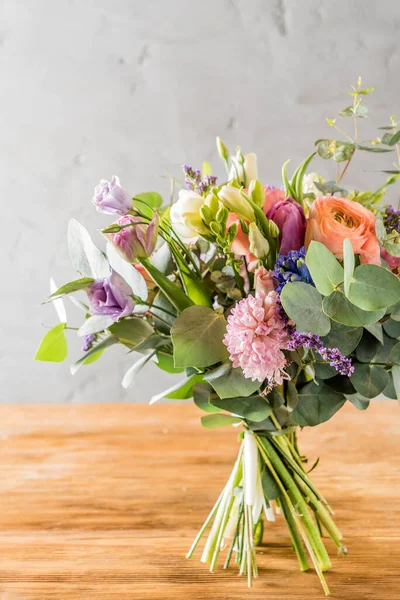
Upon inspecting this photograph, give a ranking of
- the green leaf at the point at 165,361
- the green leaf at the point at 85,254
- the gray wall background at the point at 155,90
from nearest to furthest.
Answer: the green leaf at the point at 85,254 → the green leaf at the point at 165,361 → the gray wall background at the point at 155,90

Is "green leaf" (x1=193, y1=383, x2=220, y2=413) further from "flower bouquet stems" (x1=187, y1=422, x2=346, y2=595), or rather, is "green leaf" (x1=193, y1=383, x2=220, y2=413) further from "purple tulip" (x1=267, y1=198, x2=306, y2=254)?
"purple tulip" (x1=267, y1=198, x2=306, y2=254)

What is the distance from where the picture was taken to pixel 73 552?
79 centimetres

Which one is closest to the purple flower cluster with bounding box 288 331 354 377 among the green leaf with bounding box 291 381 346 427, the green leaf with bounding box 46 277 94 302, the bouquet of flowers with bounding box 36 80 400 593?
the bouquet of flowers with bounding box 36 80 400 593

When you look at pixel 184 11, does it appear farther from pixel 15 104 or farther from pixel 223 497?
pixel 223 497

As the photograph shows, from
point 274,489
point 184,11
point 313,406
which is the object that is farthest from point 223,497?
point 184,11

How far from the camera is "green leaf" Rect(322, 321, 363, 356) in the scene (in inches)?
24.3

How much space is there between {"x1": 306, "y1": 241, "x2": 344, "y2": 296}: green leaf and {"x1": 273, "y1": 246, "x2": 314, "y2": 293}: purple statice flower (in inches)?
1.3

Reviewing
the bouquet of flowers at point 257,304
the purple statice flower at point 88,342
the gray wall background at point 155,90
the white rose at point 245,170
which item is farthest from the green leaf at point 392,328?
the gray wall background at point 155,90

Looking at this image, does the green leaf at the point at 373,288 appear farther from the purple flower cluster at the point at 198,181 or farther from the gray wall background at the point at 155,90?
the gray wall background at the point at 155,90

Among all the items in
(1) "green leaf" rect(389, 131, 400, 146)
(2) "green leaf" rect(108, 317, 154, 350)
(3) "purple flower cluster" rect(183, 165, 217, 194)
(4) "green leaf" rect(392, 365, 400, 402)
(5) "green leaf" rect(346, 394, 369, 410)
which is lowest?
(5) "green leaf" rect(346, 394, 369, 410)

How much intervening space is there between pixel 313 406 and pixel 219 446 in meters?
0.42

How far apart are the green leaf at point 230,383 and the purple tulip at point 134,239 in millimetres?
141

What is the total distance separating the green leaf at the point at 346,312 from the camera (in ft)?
1.83

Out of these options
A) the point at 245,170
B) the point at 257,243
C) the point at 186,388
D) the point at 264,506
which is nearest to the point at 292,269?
the point at 257,243
